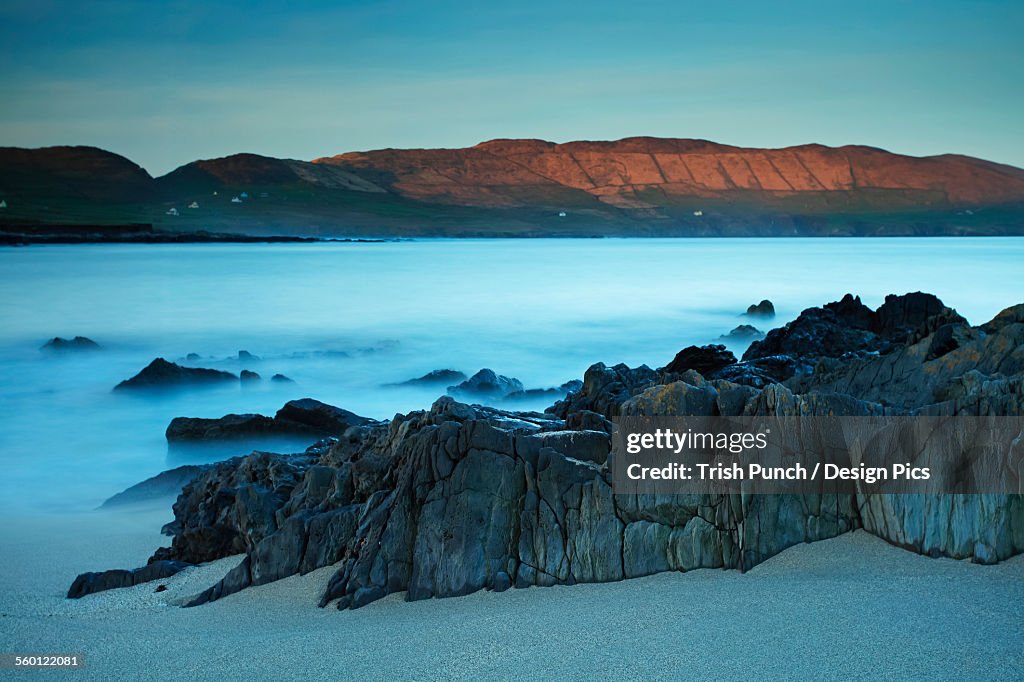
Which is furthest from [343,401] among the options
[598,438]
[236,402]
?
[598,438]

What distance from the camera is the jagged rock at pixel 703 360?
9.39 m

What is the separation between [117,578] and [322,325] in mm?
22610

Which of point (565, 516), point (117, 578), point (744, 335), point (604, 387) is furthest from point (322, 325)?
point (565, 516)

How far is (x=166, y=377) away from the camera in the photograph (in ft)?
48.3

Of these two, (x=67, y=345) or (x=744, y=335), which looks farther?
(x=67, y=345)

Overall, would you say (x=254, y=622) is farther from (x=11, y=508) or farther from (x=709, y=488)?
(x=11, y=508)

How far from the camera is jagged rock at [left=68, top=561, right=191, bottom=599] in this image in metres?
5.47

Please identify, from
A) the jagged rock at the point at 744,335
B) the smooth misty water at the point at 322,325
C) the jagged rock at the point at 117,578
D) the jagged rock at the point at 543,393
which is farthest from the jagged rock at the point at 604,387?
the jagged rock at the point at 744,335

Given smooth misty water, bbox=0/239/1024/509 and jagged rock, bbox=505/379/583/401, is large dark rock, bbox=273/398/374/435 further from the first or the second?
jagged rock, bbox=505/379/583/401

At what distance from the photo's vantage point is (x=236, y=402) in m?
14.8

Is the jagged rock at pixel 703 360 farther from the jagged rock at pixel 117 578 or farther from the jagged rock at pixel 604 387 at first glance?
the jagged rock at pixel 117 578

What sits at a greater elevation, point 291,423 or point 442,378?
point 291,423

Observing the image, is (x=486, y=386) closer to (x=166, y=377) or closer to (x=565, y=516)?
(x=166, y=377)

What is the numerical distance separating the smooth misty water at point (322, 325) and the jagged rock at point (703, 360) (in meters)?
3.34
